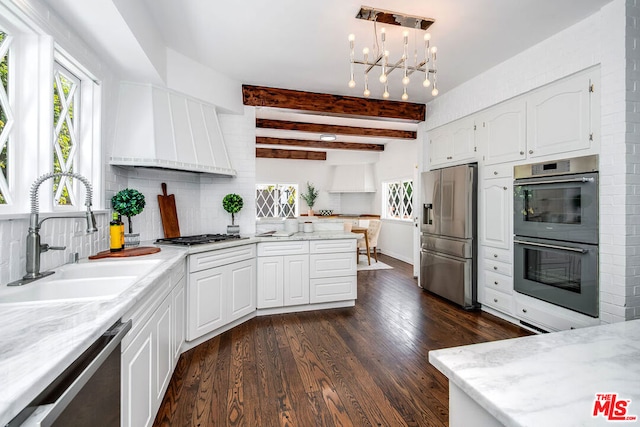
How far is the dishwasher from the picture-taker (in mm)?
671

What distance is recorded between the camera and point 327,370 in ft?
7.32

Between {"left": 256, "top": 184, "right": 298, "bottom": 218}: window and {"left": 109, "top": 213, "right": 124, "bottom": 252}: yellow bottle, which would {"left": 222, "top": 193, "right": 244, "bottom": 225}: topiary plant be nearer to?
{"left": 109, "top": 213, "right": 124, "bottom": 252}: yellow bottle

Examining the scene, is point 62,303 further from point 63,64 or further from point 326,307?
point 326,307

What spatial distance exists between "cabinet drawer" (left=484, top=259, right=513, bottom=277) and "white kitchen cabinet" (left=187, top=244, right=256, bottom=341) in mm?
2534

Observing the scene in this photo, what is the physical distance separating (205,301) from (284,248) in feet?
3.32

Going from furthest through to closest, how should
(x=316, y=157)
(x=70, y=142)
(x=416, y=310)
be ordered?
(x=316, y=157), (x=416, y=310), (x=70, y=142)

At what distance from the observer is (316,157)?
26.0 ft

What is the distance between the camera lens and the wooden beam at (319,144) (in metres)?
6.34

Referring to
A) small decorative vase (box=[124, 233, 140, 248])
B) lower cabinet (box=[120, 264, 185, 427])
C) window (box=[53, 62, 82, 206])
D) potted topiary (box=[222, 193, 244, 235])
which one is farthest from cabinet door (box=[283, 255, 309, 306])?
window (box=[53, 62, 82, 206])

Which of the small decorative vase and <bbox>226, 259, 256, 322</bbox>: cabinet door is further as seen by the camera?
<bbox>226, 259, 256, 322</bbox>: cabinet door

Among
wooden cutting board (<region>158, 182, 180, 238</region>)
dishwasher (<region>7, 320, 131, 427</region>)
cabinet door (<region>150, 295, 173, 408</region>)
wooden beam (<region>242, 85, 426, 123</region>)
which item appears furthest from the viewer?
wooden beam (<region>242, 85, 426, 123</region>)

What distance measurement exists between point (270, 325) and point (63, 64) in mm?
2617

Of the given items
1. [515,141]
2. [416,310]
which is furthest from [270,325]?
[515,141]

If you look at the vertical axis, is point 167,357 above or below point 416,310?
above
